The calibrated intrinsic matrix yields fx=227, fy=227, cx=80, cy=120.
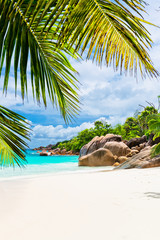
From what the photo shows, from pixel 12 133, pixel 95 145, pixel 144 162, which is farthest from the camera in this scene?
pixel 95 145

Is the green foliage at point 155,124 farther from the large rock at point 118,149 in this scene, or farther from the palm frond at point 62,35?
the large rock at point 118,149

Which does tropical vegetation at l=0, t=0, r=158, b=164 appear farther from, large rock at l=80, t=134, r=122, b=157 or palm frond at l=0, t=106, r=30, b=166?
large rock at l=80, t=134, r=122, b=157

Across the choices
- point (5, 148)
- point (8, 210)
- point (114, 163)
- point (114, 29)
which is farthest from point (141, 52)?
point (114, 163)

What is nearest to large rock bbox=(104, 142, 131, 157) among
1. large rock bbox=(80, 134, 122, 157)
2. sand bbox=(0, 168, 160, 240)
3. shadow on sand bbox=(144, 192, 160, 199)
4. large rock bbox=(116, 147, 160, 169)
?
large rock bbox=(80, 134, 122, 157)

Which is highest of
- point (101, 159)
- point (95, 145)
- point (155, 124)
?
point (155, 124)

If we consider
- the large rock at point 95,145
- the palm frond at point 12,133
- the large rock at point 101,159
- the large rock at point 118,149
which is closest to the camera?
the palm frond at point 12,133

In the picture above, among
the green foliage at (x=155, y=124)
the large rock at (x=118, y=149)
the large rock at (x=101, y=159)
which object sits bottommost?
the large rock at (x=101, y=159)

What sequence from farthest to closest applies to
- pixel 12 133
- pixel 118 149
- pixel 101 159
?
pixel 118 149 → pixel 101 159 → pixel 12 133

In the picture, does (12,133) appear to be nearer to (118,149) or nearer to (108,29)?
(108,29)

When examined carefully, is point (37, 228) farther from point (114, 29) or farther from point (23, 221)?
point (114, 29)

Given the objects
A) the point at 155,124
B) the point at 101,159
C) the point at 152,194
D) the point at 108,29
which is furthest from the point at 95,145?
the point at 108,29

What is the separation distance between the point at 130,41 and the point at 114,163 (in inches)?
587

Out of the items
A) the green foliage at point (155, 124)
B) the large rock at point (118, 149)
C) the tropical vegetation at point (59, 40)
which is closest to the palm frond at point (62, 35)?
the tropical vegetation at point (59, 40)

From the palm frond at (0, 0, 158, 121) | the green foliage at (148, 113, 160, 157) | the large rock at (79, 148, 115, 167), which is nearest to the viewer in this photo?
the palm frond at (0, 0, 158, 121)
